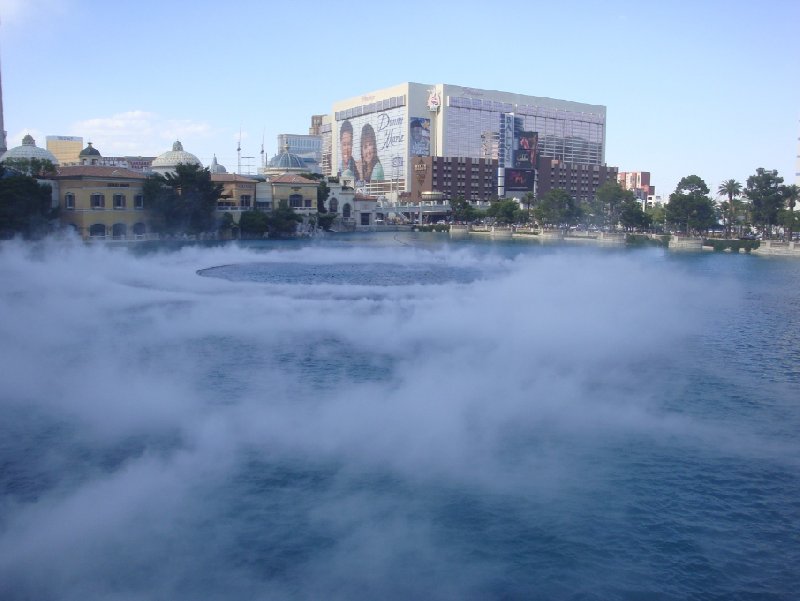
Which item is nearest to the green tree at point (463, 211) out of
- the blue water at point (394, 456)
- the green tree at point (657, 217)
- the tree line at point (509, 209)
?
the tree line at point (509, 209)

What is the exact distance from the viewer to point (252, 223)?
7375cm

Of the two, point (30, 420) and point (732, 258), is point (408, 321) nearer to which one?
point (30, 420)

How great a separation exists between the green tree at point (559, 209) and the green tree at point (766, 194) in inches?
780

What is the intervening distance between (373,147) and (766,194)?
76.5 meters

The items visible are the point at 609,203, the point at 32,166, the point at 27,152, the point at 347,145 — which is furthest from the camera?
the point at 347,145

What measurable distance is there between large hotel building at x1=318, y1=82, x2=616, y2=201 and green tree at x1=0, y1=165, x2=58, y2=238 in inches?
2476

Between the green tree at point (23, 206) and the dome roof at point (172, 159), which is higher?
A: the dome roof at point (172, 159)

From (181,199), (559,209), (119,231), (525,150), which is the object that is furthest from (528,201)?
(119,231)

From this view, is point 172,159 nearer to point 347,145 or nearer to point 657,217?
point 657,217

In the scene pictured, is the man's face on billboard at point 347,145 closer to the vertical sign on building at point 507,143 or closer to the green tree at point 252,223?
the vertical sign on building at point 507,143

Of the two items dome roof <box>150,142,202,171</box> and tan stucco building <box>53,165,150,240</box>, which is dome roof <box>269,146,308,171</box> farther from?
tan stucco building <box>53,165,150,240</box>

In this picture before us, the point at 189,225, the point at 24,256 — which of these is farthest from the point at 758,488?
the point at 189,225

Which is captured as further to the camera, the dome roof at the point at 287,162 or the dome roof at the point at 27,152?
the dome roof at the point at 287,162

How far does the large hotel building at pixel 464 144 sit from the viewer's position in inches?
4998
